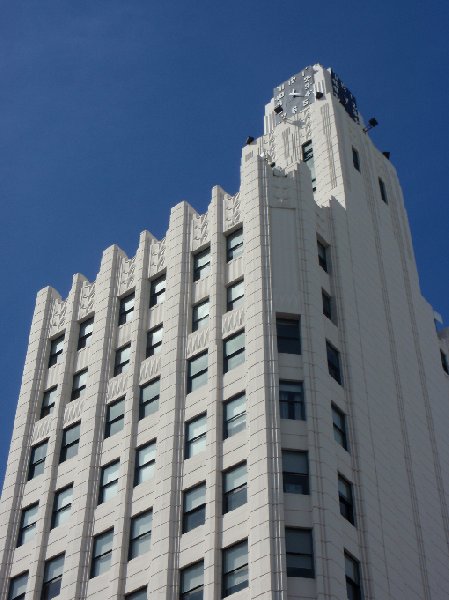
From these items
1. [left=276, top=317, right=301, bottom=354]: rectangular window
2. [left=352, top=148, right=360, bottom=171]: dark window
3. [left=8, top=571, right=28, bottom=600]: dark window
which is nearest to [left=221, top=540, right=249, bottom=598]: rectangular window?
[left=276, top=317, right=301, bottom=354]: rectangular window

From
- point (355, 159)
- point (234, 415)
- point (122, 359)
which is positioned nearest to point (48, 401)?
point (122, 359)

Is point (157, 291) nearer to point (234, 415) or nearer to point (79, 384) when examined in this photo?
point (79, 384)

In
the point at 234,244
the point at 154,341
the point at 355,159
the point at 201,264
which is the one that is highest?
the point at 355,159

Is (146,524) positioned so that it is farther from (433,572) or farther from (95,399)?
(433,572)

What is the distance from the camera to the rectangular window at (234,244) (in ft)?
197

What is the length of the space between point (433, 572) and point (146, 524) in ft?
44.4

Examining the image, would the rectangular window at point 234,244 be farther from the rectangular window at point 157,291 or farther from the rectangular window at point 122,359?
the rectangular window at point 122,359

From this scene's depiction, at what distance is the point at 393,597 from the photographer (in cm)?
4759

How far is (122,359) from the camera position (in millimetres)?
61750

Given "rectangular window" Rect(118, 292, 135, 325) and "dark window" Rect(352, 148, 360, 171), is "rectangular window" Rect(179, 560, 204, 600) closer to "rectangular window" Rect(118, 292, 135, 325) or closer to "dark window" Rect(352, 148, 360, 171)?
"rectangular window" Rect(118, 292, 135, 325)

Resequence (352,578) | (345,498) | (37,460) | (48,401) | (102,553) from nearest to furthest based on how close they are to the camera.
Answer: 1. (352,578)
2. (345,498)
3. (102,553)
4. (37,460)
5. (48,401)

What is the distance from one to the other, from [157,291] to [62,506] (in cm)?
1339

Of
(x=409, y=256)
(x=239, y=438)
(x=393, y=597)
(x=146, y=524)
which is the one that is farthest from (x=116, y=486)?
(x=409, y=256)

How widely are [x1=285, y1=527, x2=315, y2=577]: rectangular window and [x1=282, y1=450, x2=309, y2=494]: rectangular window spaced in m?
1.93
